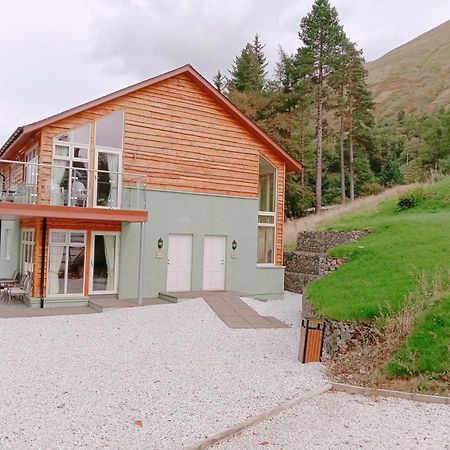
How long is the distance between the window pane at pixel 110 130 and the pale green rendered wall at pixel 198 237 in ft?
6.65

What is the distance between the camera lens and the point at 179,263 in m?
16.0

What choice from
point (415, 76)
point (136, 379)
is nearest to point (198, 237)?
point (136, 379)

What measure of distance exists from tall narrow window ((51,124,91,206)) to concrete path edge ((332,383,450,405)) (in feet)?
31.0

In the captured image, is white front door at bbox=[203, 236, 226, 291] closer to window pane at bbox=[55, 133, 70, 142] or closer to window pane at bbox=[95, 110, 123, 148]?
window pane at bbox=[95, 110, 123, 148]

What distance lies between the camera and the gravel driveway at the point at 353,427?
507cm

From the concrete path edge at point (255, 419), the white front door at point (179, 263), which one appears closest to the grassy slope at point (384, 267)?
the concrete path edge at point (255, 419)

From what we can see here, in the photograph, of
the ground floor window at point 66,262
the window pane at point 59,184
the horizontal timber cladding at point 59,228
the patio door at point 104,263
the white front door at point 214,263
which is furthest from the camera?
the white front door at point 214,263

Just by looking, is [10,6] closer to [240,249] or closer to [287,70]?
[240,249]

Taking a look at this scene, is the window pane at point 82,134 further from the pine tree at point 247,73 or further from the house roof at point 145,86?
the pine tree at point 247,73

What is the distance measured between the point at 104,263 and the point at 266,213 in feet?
21.7

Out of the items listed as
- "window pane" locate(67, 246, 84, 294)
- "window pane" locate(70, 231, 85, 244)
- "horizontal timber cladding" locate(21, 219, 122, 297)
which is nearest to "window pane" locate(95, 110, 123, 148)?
"horizontal timber cladding" locate(21, 219, 122, 297)

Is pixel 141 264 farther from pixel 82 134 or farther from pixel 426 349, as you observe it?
pixel 426 349

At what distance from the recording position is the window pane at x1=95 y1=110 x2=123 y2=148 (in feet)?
48.2

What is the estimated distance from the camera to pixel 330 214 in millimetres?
25219
